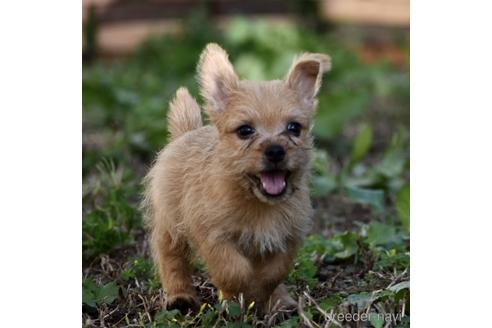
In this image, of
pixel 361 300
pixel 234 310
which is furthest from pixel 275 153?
pixel 361 300

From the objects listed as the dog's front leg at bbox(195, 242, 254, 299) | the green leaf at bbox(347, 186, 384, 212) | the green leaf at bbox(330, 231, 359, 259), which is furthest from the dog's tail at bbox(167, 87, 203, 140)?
the green leaf at bbox(347, 186, 384, 212)

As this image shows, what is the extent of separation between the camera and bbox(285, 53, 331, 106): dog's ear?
4.49m

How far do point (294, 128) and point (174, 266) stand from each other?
1.03 meters

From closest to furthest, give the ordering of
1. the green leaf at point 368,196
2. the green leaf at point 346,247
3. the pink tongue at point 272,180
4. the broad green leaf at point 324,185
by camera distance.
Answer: the pink tongue at point 272,180 < the green leaf at point 346,247 < the green leaf at point 368,196 < the broad green leaf at point 324,185

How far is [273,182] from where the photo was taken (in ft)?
14.0

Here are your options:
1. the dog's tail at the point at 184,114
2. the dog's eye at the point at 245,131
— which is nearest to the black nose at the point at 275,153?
the dog's eye at the point at 245,131

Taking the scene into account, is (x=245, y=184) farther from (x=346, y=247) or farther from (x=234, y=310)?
(x=346, y=247)

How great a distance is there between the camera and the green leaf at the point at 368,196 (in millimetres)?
6555

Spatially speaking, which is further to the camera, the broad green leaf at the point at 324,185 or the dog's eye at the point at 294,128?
the broad green leaf at the point at 324,185

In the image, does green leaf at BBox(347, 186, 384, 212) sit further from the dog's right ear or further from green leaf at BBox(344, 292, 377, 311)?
the dog's right ear

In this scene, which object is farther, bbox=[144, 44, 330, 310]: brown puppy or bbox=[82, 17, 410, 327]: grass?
bbox=[82, 17, 410, 327]: grass

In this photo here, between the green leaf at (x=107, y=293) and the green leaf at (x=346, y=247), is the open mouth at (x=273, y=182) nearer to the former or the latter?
the green leaf at (x=107, y=293)
